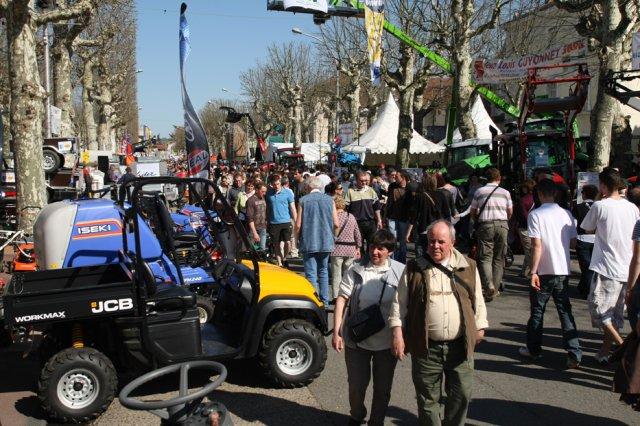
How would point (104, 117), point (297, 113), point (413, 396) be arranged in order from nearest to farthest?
point (413, 396) < point (104, 117) < point (297, 113)

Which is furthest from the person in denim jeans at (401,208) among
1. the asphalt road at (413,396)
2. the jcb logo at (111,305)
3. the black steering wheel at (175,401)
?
the black steering wheel at (175,401)

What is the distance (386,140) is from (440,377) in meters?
27.1

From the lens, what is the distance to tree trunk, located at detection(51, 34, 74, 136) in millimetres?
22562

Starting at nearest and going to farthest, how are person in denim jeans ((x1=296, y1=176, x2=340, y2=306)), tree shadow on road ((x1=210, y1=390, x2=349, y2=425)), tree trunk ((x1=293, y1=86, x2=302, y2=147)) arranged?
tree shadow on road ((x1=210, y1=390, x2=349, y2=425)) < person in denim jeans ((x1=296, y1=176, x2=340, y2=306)) < tree trunk ((x1=293, y1=86, x2=302, y2=147))

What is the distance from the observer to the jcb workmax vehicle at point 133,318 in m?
4.85

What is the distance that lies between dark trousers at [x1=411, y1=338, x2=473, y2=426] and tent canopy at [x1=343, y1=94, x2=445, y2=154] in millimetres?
25896

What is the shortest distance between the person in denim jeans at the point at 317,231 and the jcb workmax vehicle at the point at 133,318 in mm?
1857

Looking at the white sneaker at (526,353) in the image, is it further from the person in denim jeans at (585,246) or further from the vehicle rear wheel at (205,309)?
the vehicle rear wheel at (205,309)

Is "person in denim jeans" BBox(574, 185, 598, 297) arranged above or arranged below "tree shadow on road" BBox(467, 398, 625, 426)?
above

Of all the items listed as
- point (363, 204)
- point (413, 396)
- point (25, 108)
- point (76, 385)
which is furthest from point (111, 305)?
point (25, 108)

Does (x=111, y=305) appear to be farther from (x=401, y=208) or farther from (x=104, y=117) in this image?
(x=104, y=117)

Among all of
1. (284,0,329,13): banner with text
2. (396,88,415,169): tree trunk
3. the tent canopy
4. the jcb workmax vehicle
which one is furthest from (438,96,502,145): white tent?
the jcb workmax vehicle

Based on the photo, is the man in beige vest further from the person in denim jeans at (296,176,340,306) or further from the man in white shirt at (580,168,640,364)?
the person in denim jeans at (296,176,340,306)

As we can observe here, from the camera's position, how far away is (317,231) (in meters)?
8.01
